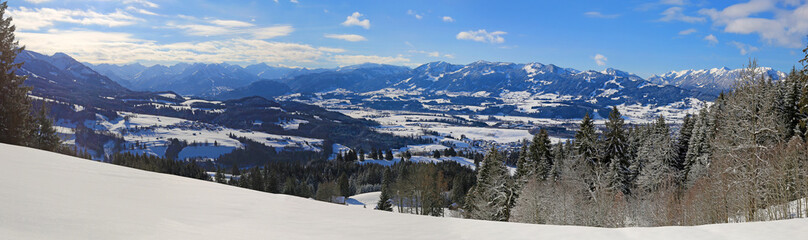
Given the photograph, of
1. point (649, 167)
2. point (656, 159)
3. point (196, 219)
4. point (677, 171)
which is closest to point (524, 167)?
point (649, 167)

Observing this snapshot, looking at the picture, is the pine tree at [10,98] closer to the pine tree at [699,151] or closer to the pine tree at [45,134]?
the pine tree at [45,134]

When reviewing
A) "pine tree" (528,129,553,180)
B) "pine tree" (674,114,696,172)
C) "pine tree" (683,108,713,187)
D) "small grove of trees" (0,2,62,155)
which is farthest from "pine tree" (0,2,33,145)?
"pine tree" (674,114,696,172)

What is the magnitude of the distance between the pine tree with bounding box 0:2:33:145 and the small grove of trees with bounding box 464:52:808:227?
3494cm

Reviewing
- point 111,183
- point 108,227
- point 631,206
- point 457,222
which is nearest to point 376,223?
point 457,222

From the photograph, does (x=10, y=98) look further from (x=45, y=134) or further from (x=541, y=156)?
(x=541, y=156)

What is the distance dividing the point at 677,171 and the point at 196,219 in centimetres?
4939

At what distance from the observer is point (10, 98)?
961 inches

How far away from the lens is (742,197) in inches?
720

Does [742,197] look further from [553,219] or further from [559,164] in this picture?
[559,164]

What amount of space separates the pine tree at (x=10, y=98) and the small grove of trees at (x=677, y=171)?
34.9m

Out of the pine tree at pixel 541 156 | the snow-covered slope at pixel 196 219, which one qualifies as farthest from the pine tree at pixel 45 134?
the pine tree at pixel 541 156

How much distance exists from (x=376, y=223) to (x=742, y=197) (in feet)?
63.6

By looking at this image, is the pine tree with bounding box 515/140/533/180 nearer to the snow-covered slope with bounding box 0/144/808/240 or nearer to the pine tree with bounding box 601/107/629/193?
the pine tree with bounding box 601/107/629/193

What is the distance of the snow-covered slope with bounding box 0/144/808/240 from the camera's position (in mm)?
→ 5719
